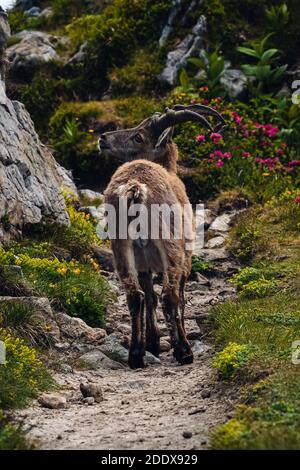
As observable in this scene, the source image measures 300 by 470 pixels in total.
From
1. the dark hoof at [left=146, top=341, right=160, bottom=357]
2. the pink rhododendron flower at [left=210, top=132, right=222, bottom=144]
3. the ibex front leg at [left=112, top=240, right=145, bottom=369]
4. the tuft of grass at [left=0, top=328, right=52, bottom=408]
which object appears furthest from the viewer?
the pink rhododendron flower at [left=210, top=132, right=222, bottom=144]

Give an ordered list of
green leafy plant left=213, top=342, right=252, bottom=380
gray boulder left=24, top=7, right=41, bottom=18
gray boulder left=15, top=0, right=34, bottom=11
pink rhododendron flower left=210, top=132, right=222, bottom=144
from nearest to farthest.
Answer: green leafy plant left=213, top=342, right=252, bottom=380
pink rhododendron flower left=210, top=132, right=222, bottom=144
gray boulder left=24, top=7, right=41, bottom=18
gray boulder left=15, top=0, right=34, bottom=11

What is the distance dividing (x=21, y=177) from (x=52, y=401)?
19.4ft

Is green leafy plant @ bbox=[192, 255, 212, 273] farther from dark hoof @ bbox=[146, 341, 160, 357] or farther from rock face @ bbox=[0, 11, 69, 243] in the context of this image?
dark hoof @ bbox=[146, 341, 160, 357]

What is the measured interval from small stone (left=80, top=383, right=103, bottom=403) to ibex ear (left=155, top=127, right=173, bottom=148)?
4.72 meters

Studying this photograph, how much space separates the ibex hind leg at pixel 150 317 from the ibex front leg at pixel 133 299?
704 millimetres

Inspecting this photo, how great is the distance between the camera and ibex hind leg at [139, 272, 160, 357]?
402 inches

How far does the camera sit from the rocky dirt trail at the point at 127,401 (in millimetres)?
6523

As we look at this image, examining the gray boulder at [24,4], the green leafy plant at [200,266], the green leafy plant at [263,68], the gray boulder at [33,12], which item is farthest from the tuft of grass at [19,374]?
the gray boulder at [24,4]

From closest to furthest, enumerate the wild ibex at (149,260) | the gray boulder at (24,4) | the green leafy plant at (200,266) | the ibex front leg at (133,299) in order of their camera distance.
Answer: the ibex front leg at (133,299) < the wild ibex at (149,260) < the green leafy plant at (200,266) < the gray boulder at (24,4)

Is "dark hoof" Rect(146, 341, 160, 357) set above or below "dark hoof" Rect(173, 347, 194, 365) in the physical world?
below

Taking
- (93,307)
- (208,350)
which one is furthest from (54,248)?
(208,350)

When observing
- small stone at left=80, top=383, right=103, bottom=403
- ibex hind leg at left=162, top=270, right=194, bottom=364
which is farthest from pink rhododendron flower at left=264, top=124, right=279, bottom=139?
small stone at left=80, top=383, right=103, bottom=403

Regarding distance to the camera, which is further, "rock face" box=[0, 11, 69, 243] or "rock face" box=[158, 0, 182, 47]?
"rock face" box=[158, 0, 182, 47]

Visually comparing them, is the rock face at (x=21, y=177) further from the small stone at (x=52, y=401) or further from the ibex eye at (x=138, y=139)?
the small stone at (x=52, y=401)
